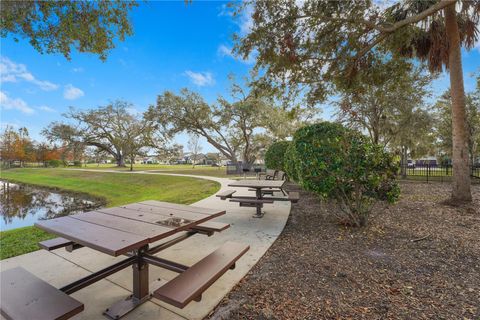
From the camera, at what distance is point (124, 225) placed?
214cm

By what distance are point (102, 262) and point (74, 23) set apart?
3.78 metres

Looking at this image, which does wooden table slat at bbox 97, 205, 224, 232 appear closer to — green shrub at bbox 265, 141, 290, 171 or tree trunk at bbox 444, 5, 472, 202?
tree trunk at bbox 444, 5, 472, 202

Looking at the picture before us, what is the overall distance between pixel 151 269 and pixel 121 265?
2.03 feet

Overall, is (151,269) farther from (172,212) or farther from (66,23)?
(66,23)

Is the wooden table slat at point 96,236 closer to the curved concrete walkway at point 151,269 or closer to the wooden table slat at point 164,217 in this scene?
the wooden table slat at point 164,217

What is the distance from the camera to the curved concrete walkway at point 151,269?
80.1 inches

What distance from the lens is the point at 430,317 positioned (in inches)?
75.6

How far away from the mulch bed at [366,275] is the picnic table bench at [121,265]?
470mm

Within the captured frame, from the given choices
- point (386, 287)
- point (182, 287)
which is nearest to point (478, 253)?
point (386, 287)

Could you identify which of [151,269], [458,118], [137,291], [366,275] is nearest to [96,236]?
[137,291]

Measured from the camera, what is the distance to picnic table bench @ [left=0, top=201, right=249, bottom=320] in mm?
1501

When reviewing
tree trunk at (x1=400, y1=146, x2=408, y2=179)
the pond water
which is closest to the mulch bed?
the pond water

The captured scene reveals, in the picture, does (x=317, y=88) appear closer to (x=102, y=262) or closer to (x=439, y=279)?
(x=439, y=279)

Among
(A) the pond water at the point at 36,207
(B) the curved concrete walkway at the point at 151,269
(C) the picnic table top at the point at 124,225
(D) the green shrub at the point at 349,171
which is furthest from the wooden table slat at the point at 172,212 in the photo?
(A) the pond water at the point at 36,207
